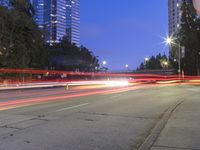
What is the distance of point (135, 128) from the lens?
1120 cm

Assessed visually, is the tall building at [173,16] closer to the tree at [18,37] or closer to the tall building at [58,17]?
the tall building at [58,17]

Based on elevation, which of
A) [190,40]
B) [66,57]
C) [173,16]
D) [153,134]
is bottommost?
[153,134]

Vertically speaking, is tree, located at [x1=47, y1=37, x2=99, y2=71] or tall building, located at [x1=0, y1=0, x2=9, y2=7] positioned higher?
tall building, located at [x1=0, y1=0, x2=9, y2=7]

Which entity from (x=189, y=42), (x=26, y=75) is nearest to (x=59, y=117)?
(x=26, y=75)

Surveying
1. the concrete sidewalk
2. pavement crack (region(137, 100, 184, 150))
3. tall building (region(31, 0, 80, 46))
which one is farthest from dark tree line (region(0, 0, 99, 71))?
pavement crack (region(137, 100, 184, 150))

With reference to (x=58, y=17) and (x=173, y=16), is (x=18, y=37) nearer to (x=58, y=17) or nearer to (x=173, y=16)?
(x=58, y=17)

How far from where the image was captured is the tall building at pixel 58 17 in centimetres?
11038

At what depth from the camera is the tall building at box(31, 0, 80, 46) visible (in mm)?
110375

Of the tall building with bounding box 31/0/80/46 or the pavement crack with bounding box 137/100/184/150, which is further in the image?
the tall building with bounding box 31/0/80/46

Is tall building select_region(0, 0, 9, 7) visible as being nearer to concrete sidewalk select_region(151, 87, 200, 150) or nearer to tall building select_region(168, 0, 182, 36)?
concrete sidewalk select_region(151, 87, 200, 150)

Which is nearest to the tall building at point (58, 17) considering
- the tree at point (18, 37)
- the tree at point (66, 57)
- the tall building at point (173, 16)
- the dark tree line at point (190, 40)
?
the tree at point (66, 57)

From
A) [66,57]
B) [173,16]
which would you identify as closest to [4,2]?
[66,57]

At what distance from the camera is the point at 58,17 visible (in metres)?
126

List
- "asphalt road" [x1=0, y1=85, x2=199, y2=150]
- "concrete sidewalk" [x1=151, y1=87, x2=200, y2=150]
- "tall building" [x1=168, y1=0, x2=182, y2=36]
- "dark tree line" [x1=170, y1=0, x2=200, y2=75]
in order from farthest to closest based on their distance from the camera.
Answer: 1. "tall building" [x1=168, y1=0, x2=182, y2=36]
2. "dark tree line" [x1=170, y1=0, x2=200, y2=75]
3. "asphalt road" [x1=0, y1=85, x2=199, y2=150]
4. "concrete sidewalk" [x1=151, y1=87, x2=200, y2=150]
